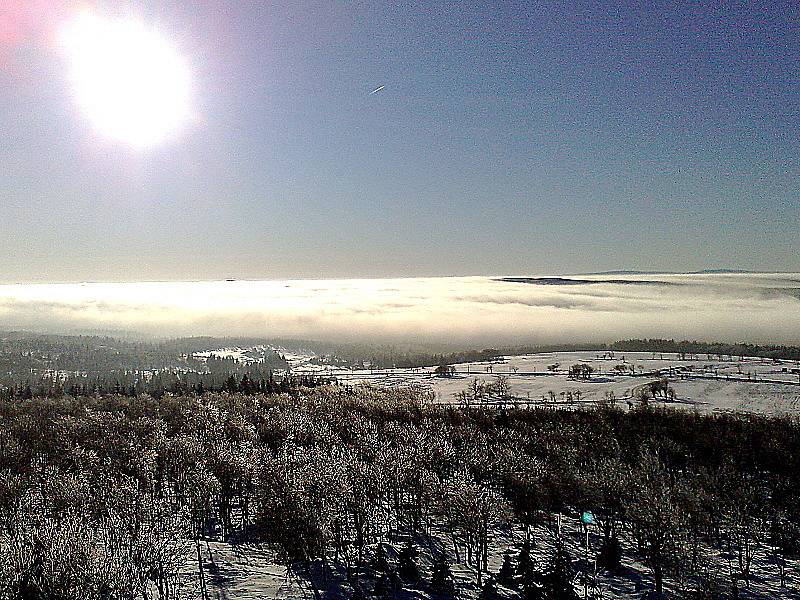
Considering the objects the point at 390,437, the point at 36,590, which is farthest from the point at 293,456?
the point at 36,590

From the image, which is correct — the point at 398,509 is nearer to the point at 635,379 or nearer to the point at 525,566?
the point at 525,566

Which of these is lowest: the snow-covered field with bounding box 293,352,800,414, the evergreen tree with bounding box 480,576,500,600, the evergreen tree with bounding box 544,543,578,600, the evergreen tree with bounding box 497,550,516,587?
the evergreen tree with bounding box 480,576,500,600

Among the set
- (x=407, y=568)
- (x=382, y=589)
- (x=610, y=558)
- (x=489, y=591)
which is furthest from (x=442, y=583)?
(x=610, y=558)

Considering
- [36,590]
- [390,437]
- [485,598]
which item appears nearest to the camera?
[36,590]

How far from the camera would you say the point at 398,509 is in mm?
46375

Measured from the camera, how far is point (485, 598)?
117 ft

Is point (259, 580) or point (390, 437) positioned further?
point (390, 437)

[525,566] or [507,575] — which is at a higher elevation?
[525,566]

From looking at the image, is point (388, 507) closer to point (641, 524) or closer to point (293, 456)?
point (293, 456)

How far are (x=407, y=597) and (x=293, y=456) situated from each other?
93.9 ft

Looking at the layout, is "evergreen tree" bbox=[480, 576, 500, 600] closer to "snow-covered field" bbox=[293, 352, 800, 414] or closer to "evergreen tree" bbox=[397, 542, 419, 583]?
"evergreen tree" bbox=[397, 542, 419, 583]

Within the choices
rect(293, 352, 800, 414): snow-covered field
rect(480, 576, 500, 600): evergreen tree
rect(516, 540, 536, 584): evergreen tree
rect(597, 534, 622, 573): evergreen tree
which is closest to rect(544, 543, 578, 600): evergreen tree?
rect(516, 540, 536, 584): evergreen tree

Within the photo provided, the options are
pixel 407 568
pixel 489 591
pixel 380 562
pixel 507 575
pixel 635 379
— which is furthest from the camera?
pixel 635 379

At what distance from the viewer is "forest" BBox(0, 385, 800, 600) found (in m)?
35.7
